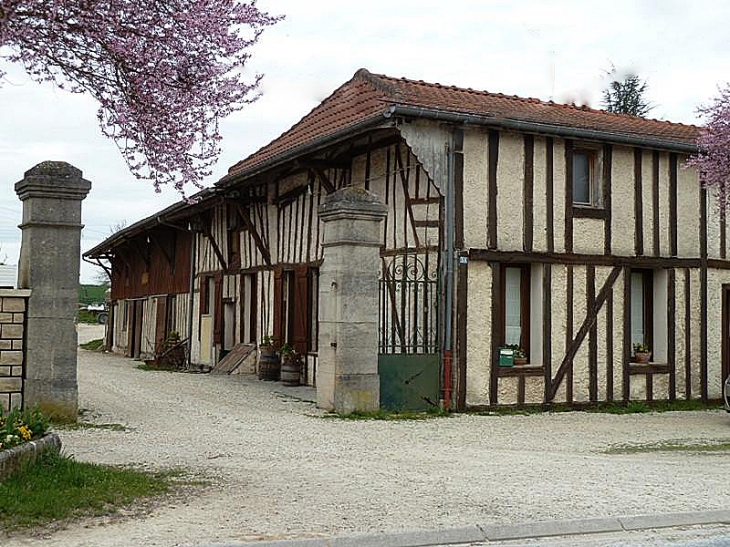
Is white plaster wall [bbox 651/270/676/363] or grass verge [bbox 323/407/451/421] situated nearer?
grass verge [bbox 323/407/451/421]

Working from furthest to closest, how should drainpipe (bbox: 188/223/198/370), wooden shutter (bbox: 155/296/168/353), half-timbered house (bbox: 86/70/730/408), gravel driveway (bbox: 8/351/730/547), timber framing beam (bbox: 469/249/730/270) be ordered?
wooden shutter (bbox: 155/296/168/353), drainpipe (bbox: 188/223/198/370), timber framing beam (bbox: 469/249/730/270), half-timbered house (bbox: 86/70/730/408), gravel driveway (bbox: 8/351/730/547)

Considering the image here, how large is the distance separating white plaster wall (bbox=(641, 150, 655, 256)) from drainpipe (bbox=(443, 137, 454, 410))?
351 cm

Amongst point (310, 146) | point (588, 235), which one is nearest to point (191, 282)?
point (310, 146)

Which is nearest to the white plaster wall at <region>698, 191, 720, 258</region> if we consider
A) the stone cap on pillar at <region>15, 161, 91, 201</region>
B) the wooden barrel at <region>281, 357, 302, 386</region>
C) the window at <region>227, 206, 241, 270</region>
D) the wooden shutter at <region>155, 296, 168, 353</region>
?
the wooden barrel at <region>281, 357, 302, 386</region>

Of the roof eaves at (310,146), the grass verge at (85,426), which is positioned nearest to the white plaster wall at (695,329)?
the roof eaves at (310,146)

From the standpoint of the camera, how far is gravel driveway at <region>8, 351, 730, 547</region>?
20.1 feet

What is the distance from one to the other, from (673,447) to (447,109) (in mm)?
5133

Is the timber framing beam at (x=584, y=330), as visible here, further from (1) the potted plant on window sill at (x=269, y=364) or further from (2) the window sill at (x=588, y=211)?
(1) the potted plant on window sill at (x=269, y=364)

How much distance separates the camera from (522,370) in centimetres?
1341

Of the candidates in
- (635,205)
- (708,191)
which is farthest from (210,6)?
(708,191)

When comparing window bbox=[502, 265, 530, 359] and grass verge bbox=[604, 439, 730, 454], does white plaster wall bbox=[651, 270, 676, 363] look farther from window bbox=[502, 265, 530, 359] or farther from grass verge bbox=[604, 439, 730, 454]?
grass verge bbox=[604, 439, 730, 454]

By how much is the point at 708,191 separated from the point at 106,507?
464 inches

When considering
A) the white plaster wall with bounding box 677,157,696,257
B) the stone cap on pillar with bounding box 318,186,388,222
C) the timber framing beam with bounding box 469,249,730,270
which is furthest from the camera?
the white plaster wall with bounding box 677,157,696,257

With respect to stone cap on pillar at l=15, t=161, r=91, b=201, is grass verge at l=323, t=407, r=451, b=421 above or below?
below
